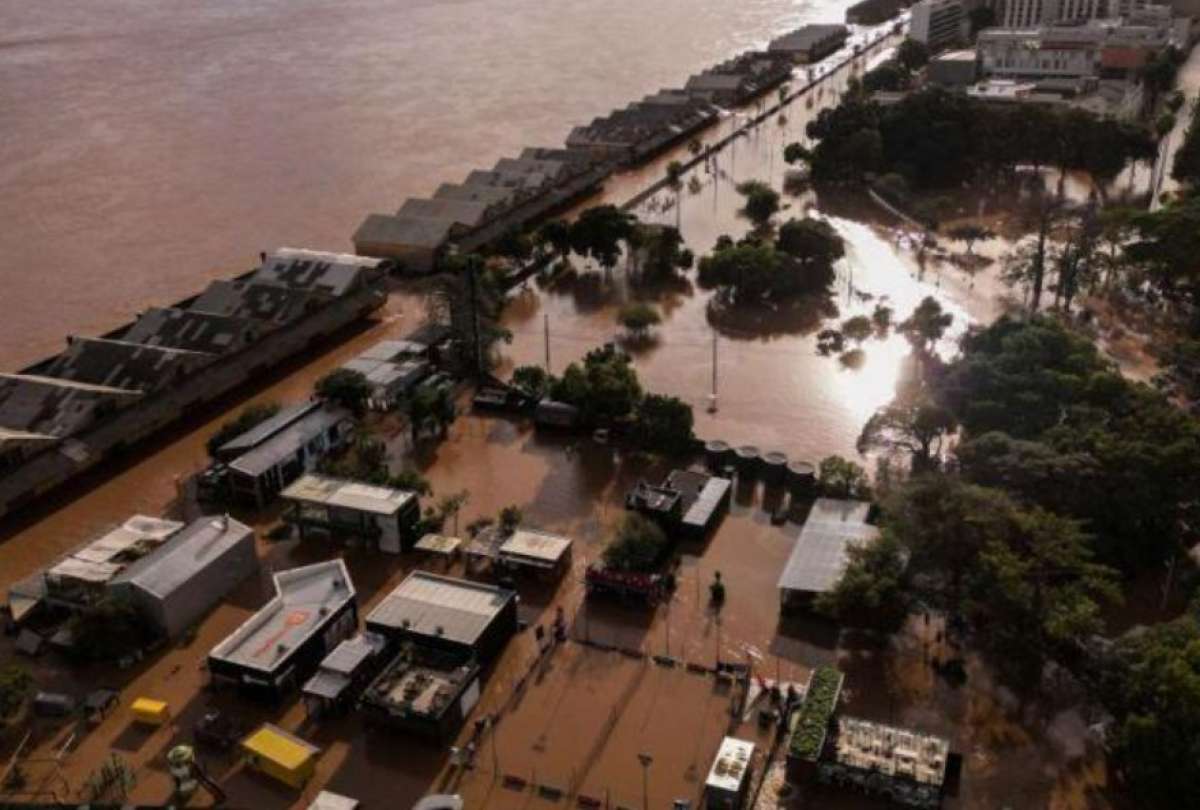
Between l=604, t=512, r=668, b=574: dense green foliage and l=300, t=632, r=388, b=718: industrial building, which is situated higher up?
l=604, t=512, r=668, b=574: dense green foliage

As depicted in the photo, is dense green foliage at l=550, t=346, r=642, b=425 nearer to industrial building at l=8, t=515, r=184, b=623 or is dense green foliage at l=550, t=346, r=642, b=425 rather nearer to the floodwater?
industrial building at l=8, t=515, r=184, b=623

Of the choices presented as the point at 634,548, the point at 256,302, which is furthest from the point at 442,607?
the point at 256,302

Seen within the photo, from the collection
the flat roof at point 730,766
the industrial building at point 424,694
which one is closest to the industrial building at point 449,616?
the industrial building at point 424,694

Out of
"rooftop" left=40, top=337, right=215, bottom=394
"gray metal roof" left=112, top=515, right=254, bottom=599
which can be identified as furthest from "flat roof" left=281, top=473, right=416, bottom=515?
"rooftop" left=40, top=337, right=215, bottom=394

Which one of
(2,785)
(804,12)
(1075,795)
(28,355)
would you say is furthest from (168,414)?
(804,12)

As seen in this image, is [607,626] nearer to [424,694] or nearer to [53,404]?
[424,694]

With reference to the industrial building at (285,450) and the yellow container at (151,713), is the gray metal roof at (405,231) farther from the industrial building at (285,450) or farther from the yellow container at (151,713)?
Answer: the yellow container at (151,713)

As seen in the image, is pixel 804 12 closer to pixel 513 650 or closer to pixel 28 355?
pixel 28 355
